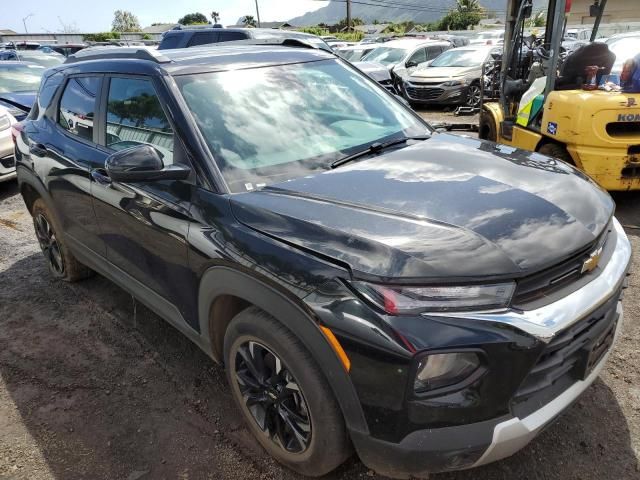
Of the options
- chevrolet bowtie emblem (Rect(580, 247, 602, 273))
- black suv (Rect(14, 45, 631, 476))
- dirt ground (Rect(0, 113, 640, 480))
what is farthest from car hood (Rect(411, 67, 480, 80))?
chevrolet bowtie emblem (Rect(580, 247, 602, 273))

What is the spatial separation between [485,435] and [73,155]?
9.92 ft

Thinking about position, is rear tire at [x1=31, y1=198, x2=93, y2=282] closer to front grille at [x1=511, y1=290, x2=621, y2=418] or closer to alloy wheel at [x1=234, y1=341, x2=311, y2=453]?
alloy wheel at [x1=234, y1=341, x2=311, y2=453]

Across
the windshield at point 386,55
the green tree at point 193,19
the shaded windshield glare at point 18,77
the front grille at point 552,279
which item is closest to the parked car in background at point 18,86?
the shaded windshield glare at point 18,77

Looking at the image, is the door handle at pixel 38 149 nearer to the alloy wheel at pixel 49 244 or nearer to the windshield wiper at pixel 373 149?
the alloy wheel at pixel 49 244

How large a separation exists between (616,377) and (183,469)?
2340mm

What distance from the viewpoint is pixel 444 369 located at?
66.1 inches

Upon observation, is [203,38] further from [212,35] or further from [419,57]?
[419,57]

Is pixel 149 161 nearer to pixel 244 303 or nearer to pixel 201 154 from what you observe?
pixel 201 154

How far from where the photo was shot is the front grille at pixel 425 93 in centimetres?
1256

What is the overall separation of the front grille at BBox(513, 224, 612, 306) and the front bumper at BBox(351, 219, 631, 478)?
0.16 feet

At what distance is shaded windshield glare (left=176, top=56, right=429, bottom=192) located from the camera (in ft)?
7.93

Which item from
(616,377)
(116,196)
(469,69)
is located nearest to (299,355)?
(116,196)

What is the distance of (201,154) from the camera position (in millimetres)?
2344

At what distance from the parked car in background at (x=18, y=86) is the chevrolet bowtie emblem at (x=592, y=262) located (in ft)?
28.4
